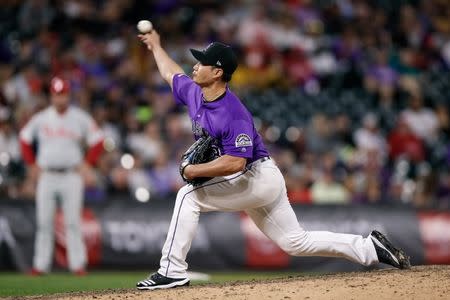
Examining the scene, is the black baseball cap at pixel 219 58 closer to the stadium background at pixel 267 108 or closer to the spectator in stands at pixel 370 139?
the stadium background at pixel 267 108

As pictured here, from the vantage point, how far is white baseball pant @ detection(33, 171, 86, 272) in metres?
11.9

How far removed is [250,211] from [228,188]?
0.35 m

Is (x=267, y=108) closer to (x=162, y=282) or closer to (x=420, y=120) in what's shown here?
(x=420, y=120)

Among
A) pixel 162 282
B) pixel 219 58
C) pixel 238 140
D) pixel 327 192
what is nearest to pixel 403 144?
pixel 327 192

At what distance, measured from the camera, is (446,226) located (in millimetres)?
13523

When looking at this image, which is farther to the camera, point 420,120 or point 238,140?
point 420,120

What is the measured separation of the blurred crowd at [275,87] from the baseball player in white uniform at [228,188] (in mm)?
5775

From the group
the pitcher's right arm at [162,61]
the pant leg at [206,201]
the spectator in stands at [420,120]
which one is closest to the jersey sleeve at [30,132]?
the pitcher's right arm at [162,61]

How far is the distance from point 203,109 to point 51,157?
4.87 m

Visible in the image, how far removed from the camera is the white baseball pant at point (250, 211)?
7.54 metres

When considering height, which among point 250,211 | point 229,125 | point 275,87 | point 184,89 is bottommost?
point 250,211

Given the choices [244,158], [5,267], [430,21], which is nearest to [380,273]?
[244,158]

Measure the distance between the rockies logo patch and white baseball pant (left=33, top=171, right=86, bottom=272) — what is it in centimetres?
514

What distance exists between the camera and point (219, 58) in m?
7.57
